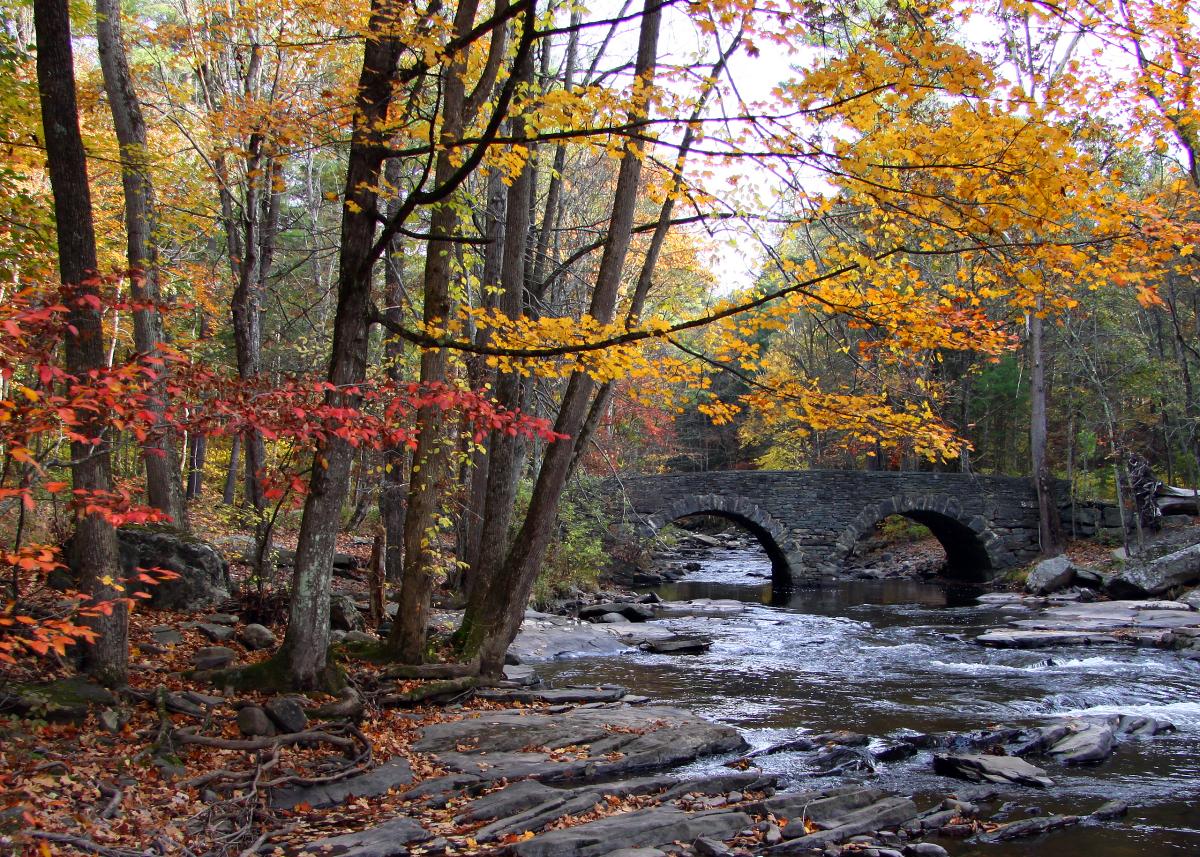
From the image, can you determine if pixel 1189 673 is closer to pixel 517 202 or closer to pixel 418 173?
pixel 517 202

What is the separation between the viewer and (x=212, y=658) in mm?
6605

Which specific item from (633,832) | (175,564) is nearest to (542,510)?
(633,832)

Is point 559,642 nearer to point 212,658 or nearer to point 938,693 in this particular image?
point 938,693

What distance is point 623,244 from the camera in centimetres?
782

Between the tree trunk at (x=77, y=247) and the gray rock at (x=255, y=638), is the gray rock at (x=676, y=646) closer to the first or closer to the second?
the gray rock at (x=255, y=638)

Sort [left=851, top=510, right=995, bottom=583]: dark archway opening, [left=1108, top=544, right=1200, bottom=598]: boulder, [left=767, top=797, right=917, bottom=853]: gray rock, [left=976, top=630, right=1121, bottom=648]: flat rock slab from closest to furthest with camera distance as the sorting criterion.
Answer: [left=767, top=797, right=917, bottom=853]: gray rock → [left=976, top=630, right=1121, bottom=648]: flat rock slab → [left=1108, top=544, right=1200, bottom=598]: boulder → [left=851, top=510, right=995, bottom=583]: dark archway opening

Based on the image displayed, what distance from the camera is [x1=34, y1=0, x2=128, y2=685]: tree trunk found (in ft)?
16.8

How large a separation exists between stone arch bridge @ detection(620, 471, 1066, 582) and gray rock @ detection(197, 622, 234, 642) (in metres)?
15.9

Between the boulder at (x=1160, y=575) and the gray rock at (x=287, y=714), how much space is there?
15889 mm

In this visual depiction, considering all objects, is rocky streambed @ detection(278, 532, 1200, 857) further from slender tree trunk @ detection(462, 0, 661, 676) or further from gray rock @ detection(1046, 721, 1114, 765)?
slender tree trunk @ detection(462, 0, 661, 676)

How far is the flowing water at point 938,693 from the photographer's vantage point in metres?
5.61

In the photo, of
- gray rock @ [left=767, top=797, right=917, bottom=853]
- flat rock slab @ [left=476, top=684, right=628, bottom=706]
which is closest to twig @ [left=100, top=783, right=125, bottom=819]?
gray rock @ [left=767, top=797, right=917, bottom=853]

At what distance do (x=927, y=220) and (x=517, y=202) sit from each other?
4608mm

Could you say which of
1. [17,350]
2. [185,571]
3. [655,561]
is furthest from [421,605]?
[655,561]
